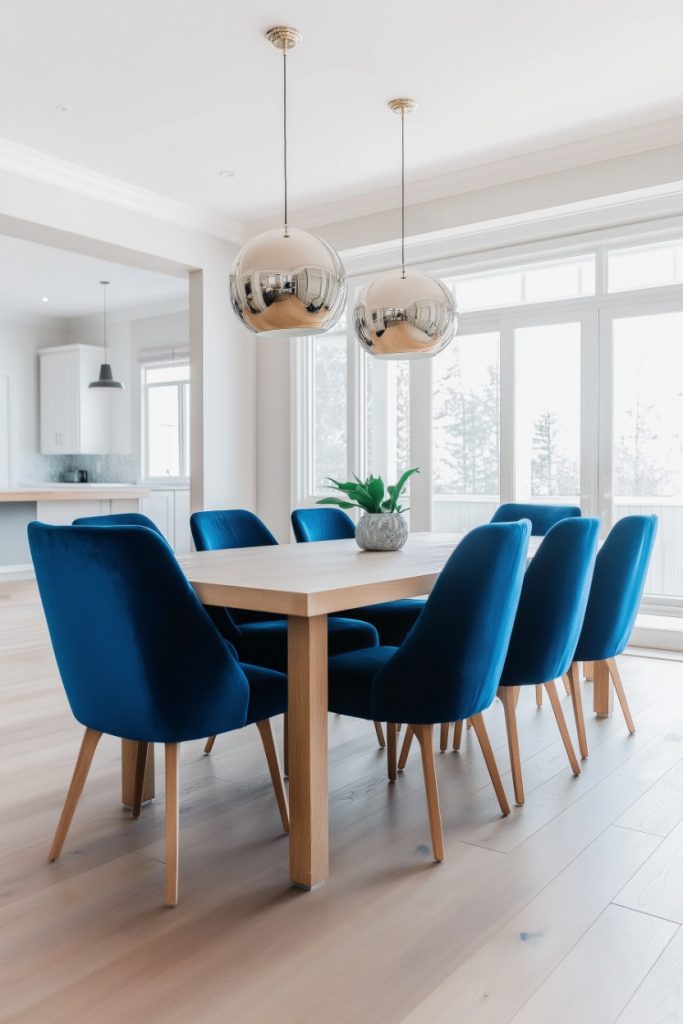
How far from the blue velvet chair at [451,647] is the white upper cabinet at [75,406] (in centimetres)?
787

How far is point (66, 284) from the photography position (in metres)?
8.22

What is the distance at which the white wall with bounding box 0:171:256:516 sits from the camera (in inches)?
203

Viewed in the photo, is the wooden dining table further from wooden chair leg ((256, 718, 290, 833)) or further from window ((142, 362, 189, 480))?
window ((142, 362, 189, 480))

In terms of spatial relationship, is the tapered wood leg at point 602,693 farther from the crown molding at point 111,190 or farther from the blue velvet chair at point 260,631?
the crown molding at point 111,190

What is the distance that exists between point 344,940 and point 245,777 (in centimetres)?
108

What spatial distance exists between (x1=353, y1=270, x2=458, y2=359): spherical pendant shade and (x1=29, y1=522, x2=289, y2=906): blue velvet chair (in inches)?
66.2

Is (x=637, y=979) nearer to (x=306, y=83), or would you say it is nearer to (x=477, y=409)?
(x=306, y=83)

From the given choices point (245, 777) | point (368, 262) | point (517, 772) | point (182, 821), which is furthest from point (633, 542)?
point (368, 262)

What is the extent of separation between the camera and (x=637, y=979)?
1665mm

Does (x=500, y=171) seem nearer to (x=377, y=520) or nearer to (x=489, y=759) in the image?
(x=377, y=520)

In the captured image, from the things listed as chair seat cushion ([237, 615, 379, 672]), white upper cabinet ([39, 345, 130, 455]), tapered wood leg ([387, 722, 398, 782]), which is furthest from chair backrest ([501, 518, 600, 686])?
white upper cabinet ([39, 345, 130, 455])

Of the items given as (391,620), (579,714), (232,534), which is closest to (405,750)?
(579,714)

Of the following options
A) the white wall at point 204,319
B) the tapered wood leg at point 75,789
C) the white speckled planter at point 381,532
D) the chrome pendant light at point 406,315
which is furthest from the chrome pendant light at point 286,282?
the white wall at point 204,319

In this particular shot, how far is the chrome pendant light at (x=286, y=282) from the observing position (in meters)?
2.80
